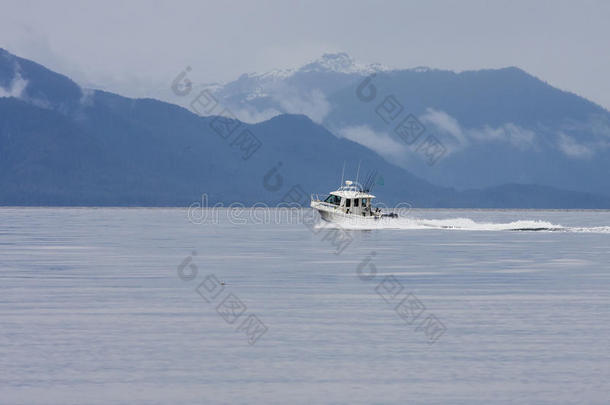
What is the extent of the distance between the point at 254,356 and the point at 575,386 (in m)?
9.39

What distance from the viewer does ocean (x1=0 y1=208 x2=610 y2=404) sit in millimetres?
26672

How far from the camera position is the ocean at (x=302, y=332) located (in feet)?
87.5

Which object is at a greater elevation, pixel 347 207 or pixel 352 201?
pixel 352 201

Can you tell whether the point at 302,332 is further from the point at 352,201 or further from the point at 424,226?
the point at 424,226

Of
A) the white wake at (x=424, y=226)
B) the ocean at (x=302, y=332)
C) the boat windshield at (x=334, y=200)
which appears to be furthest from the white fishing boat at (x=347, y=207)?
the ocean at (x=302, y=332)

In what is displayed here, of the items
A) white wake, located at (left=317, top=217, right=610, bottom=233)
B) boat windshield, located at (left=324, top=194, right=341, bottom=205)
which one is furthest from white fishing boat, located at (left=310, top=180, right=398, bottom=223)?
white wake, located at (left=317, top=217, right=610, bottom=233)

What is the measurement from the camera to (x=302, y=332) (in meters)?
35.4

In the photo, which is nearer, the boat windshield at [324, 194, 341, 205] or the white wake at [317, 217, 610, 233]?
the white wake at [317, 217, 610, 233]

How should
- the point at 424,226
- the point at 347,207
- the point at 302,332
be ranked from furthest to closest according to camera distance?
1. the point at 424,226
2. the point at 347,207
3. the point at 302,332

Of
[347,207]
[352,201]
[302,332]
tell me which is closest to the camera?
[302,332]

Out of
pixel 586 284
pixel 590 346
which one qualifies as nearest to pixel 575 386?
pixel 590 346

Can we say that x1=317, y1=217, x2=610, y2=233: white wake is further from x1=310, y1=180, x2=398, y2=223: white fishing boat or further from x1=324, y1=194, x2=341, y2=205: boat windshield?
x1=324, y1=194, x2=341, y2=205: boat windshield

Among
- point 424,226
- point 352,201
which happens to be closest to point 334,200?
point 352,201

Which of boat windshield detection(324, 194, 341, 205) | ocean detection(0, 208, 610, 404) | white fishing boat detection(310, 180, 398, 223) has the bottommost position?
ocean detection(0, 208, 610, 404)
